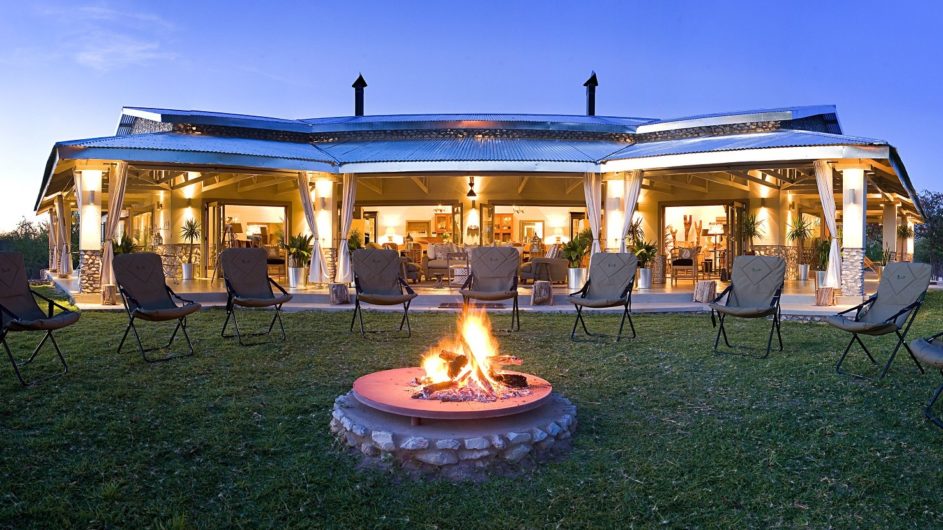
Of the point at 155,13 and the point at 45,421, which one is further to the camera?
the point at 155,13

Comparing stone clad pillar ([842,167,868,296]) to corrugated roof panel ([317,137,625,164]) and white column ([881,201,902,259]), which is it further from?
white column ([881,201,902,259])

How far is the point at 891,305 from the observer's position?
579cm

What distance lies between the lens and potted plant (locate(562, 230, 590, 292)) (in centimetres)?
1206

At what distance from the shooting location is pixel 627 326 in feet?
28.2

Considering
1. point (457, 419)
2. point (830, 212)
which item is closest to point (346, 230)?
point (830, 212)

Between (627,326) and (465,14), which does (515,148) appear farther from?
(465,14)

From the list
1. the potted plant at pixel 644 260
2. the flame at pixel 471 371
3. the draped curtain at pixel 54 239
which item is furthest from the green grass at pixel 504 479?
the draped curtain at pixel 54 239

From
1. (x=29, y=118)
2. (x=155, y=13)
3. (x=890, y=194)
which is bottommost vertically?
(x=890, y=194)

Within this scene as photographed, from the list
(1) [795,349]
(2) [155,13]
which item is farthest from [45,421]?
(2) [155,13]

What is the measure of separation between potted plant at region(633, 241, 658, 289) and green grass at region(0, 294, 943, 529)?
19.8ft

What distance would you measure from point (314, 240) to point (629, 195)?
20.3ft

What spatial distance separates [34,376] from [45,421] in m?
1.57

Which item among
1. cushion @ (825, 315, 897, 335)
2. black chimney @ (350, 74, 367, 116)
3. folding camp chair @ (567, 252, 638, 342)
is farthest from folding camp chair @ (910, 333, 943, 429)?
black chimney @ (350, 74, 367, 116)

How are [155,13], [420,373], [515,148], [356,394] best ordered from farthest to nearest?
[155,13], [515,148], [420,373], [356,394]
